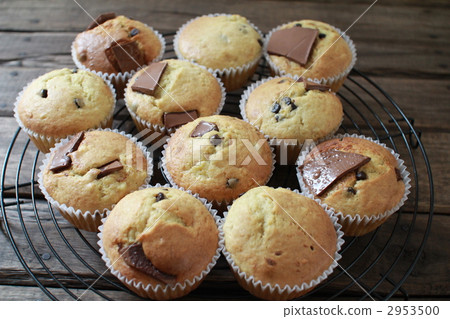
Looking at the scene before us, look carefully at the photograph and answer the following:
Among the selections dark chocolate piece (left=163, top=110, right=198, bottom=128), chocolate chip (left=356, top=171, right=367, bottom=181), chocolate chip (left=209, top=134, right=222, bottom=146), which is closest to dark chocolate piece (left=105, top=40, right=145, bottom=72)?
dark chocolate piece (left=163, top=110, right=198, bottom=128)

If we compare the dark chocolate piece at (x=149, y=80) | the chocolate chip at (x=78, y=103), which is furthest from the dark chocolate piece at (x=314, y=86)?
the chocolate chip at (x=78, y=103)

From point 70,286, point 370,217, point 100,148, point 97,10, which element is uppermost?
point 97,10

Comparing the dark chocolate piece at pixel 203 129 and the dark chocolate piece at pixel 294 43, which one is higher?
the dark chocolate piece at pixel 294 43

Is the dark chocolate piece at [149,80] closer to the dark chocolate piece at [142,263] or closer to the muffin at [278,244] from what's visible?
the muffin at [278,244]

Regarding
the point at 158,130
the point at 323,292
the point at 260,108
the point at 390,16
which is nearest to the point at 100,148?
the point at 158,130

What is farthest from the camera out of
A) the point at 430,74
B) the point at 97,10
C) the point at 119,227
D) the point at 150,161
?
the point at 97,10

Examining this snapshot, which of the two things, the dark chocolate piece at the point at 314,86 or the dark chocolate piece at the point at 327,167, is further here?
the dark chocolate piece at the point at 314,86

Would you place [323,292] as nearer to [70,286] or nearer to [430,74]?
[70,286]

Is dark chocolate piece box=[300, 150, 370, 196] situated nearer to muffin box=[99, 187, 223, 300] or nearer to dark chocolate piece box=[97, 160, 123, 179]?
muffin box=[99, 187, 223, 300]
